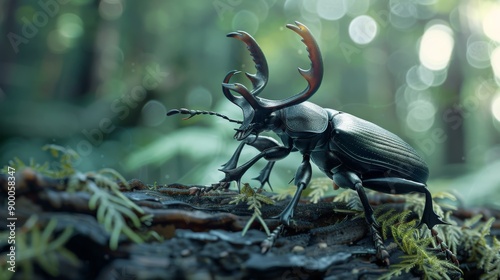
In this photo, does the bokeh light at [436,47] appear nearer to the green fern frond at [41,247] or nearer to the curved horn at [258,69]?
the curved horn at [258,69]

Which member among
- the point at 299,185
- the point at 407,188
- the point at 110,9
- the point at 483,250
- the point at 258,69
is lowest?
the point at 483,250

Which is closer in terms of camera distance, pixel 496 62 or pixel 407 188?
pixel 407 188

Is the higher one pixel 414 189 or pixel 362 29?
pixel 362 29

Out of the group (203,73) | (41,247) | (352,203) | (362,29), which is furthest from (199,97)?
(41,247)

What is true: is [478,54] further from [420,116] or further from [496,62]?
[420,116]

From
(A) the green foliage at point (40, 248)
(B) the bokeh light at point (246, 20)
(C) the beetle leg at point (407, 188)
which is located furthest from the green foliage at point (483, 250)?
(B) the bokeh light at point (246, 20)

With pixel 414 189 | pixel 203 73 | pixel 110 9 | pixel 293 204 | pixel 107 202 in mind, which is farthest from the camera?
pixel 110 9

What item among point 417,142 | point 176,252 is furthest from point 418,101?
point 176,252

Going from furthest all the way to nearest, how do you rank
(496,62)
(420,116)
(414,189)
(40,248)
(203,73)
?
(420,116), (496,62), (203,73), (414,189), (40,248)
